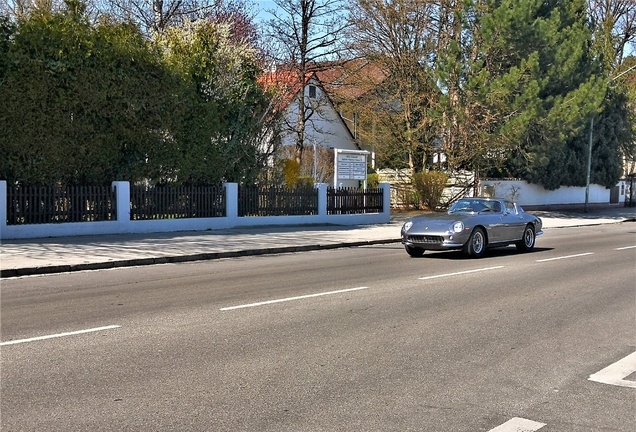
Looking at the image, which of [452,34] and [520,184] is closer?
[452,34]

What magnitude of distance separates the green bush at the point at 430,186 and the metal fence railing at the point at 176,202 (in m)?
15.0

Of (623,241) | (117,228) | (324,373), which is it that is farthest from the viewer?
(623,241)

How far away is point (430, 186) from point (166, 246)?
68.2 ft

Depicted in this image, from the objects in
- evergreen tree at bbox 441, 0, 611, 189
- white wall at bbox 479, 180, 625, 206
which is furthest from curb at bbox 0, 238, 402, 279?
white wall at bbox 479, 180, 625, 206

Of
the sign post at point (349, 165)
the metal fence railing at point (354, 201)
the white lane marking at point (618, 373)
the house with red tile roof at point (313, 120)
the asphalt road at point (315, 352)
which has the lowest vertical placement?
the white lane marking at point (618, 373)

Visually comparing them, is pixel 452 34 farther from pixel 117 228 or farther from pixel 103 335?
pixel 103 335

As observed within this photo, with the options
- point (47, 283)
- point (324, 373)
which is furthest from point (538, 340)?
point (47, 283)

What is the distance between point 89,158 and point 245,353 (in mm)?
15173

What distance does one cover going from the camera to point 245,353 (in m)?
6.73

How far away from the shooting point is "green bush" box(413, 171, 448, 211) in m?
35.4

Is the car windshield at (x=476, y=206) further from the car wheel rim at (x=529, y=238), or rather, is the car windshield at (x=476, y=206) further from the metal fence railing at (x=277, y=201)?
the metal fence railing at (x=277, y=201)

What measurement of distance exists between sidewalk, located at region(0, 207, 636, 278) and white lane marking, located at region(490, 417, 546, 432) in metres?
10.2

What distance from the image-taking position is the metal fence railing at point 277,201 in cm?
2386

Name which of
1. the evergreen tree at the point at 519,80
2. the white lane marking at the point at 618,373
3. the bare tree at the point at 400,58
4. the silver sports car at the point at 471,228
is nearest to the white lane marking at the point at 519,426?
the white lane marking at the point at 618,373
